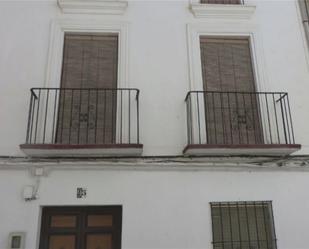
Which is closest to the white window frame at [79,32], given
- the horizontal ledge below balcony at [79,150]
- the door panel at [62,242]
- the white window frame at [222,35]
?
the horizontal ledge below balcony at [79,150]

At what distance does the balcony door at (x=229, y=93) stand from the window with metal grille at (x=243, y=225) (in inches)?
41.3

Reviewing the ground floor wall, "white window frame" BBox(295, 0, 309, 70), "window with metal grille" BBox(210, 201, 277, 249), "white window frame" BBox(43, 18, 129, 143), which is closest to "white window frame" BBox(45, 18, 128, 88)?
"white window frame" BBox(43, 18, 129, 143)

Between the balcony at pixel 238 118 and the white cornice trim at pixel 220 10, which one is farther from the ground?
the white cornice trim at pixel 220 10

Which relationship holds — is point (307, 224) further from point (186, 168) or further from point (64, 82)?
point (64, 82)

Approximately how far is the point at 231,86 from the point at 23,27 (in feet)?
12.9

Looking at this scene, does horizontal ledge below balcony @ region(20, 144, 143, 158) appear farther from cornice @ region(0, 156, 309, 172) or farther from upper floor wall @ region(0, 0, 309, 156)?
upper floor wall @ region(0, 0, 309, 156)

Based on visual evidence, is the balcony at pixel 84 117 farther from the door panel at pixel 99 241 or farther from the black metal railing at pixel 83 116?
the door panel at pixel 99 241

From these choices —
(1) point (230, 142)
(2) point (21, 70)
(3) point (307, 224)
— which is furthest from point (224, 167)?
(2) point (21, 70)

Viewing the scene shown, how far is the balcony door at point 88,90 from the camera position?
15.6ft

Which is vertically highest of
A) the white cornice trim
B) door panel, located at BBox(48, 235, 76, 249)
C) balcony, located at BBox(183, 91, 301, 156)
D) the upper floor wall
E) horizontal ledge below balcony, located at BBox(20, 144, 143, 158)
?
the white cornice trim

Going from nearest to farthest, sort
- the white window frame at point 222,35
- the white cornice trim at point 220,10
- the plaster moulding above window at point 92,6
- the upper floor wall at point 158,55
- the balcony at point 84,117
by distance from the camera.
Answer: the balcony at point 84,117 < the upper floor wall at point 158,55 < the white window frame at point 222,35 < the plaster moulding above window at point 92,6 < the white cornice trim at point 220,10

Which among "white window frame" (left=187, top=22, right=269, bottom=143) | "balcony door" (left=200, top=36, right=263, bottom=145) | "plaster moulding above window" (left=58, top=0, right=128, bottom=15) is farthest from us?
"plaster moulding above window" (left=58, top=0, right=128, bottom=15)

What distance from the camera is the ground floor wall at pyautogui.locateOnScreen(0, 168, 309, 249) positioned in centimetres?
415

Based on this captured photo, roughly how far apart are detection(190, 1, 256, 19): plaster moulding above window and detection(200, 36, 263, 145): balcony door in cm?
45
